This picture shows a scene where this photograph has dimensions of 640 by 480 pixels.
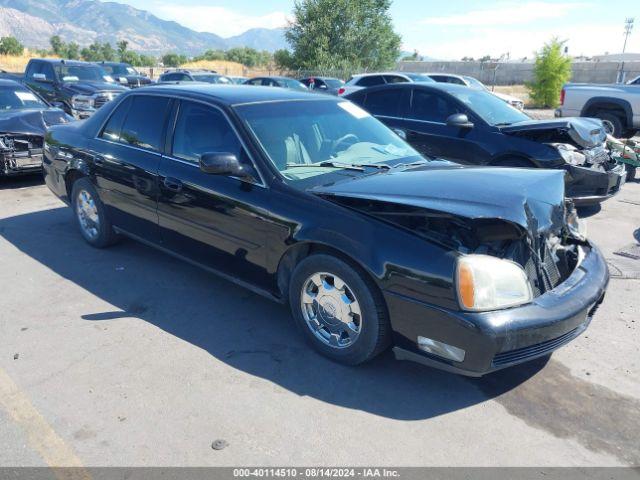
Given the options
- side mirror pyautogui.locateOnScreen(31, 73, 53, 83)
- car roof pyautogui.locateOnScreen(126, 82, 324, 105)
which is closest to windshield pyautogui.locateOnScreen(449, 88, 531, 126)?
car roof pyautogui.locateOnScreen(126, 82, 324, 105)

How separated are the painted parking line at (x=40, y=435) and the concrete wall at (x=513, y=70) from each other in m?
31.0

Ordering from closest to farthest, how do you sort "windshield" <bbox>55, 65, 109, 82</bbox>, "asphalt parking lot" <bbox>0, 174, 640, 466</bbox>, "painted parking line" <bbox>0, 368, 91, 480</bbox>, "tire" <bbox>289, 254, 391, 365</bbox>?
"painted parking line" <bbox>0, 368, 91, 480</bbox> → "asphalt parking lot" <bbox>0, 174, 640, 466</bbox> → "tire" <bbox>289, 254, 391, 365</bbox> → "windshield" <bbox>55, 65, 109, 82</bbox>

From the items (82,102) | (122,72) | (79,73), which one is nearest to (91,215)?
(82,102)

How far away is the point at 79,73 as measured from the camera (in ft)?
48.2

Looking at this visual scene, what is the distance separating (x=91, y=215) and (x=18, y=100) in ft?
16.2

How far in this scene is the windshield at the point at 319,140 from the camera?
3.80 meters

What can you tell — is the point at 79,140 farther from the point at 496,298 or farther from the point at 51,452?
the point at 496,298

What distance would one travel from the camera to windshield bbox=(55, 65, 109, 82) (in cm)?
1436

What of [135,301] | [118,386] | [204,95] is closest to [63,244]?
[135,301]

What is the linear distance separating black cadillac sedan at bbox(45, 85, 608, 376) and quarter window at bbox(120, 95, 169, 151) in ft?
0.06

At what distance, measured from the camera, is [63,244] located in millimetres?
5703

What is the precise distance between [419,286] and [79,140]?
4.12m

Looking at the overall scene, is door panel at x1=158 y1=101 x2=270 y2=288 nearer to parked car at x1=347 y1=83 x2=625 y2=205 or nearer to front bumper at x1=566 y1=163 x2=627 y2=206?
parked car at x1=347 y1=83 x2=625 y2=205

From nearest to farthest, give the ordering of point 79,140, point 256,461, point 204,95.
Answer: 1. point 256,461
2. point 204,95
3. point 79,140
